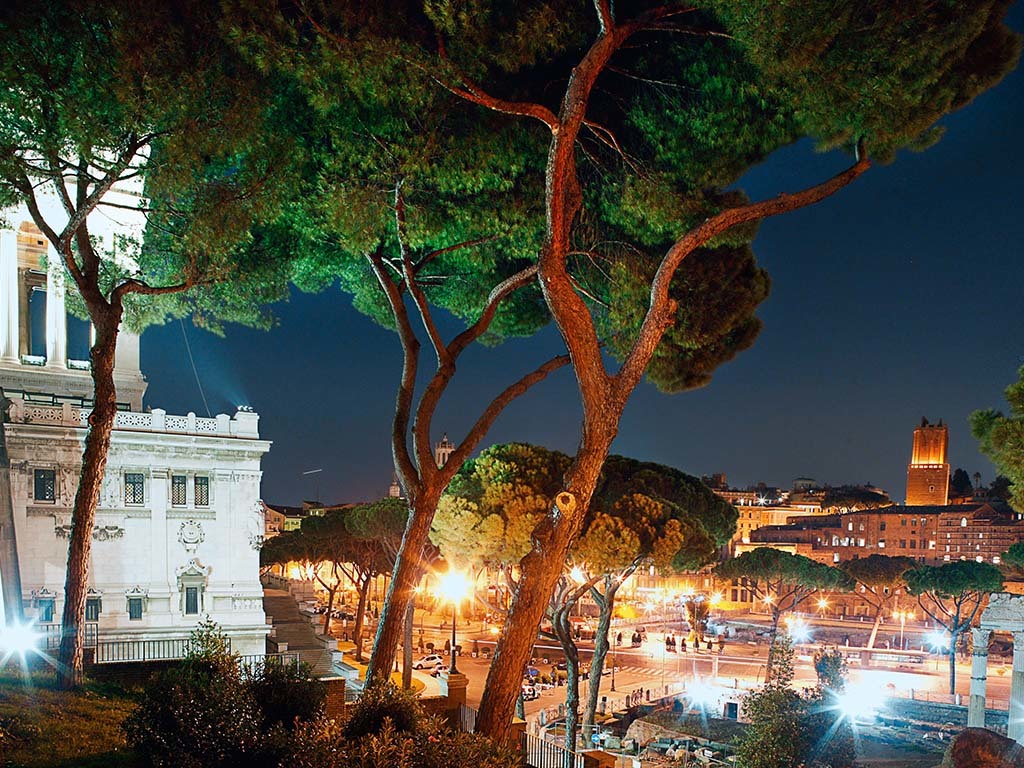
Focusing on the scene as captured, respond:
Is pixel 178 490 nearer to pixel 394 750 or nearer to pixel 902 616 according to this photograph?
pixel 394 750

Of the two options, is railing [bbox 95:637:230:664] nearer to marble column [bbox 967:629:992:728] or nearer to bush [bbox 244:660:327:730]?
bush [bbox 244:660:327:730]

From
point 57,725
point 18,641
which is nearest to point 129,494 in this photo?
point 18,641

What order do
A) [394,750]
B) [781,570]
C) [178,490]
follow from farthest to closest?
[781,570], [178,490], [394,750]

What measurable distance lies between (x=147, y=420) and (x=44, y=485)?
9.50ft

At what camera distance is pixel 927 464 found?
10281 centimetres

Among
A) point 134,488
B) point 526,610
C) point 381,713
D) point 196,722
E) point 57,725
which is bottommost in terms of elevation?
point 57,725

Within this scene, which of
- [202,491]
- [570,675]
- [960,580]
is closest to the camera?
[570,675]

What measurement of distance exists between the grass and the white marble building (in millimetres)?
9706

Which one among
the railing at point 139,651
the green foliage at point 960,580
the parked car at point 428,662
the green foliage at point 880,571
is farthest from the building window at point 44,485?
the green foliage at point 880,571

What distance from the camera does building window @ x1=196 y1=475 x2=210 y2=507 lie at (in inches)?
813

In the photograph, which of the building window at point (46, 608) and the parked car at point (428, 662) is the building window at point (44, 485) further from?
the parked car at point (428, 662)

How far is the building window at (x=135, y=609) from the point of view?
1945cm

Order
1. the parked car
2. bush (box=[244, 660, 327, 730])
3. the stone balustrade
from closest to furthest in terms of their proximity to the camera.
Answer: bush (box=[244, 660, 327, 730])
the stone balustrade
the parked car

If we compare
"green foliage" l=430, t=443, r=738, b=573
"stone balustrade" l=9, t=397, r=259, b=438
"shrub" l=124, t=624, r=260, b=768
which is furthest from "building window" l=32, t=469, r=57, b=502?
"shrub" l=124, t=624, r=260, b=768
